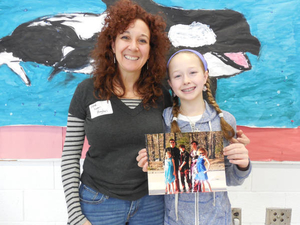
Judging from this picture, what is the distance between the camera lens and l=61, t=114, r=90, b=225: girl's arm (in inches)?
38.2

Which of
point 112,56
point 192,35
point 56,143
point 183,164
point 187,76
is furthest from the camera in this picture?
point 56,143

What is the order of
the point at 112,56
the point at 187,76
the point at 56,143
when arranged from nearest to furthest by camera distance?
the point at 187,76
the point at 112,56
the point at 56,143

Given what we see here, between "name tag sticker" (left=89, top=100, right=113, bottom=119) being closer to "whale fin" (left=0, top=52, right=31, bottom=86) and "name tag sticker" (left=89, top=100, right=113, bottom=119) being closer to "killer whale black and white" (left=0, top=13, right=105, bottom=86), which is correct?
"killer whale black and white" (left=0, top=13, right=105, bottom=86)

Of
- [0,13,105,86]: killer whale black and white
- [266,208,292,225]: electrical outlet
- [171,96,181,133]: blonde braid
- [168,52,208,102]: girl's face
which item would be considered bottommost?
[266,208,292,225]: electrical outlet

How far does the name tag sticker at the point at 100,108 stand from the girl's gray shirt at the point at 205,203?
14.3 inches

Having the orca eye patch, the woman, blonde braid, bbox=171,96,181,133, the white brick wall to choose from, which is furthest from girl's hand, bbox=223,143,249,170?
the orca eye patch

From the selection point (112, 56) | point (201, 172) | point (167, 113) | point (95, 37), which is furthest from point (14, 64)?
point (201, 172)

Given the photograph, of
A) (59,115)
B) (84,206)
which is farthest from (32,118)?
(84,206)

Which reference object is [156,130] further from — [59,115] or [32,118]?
[32,118]

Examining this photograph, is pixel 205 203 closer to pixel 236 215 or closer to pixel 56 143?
pixel 236 215

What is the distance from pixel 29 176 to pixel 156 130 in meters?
1.17

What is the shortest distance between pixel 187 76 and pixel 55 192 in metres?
1.33

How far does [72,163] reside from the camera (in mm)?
1024

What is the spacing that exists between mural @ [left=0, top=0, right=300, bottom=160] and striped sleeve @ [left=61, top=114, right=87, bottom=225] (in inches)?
17.6
